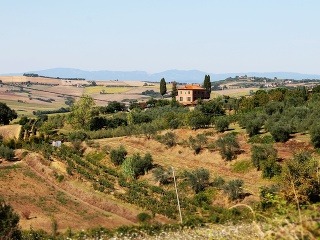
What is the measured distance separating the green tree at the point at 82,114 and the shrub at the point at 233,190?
1727 inches

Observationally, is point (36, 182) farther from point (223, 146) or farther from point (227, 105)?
point (227, 105)

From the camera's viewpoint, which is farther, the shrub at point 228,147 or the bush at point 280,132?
the bush at point 280,132

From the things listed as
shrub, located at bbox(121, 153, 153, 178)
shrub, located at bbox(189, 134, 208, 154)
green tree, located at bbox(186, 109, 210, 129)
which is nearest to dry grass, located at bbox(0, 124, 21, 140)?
green tree, located at bbox(186, 109, 210, 129)

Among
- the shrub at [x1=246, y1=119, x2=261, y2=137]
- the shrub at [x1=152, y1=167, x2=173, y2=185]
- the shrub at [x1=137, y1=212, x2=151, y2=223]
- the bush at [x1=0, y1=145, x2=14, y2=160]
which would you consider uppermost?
the shrub at [x1=246, y1=119, x2=261, y2=137]

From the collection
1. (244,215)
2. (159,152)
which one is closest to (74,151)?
(159,152)

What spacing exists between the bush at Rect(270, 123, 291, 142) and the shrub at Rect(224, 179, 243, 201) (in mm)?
13581

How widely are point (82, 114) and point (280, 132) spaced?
39.6 m

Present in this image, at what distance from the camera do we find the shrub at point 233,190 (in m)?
38.2

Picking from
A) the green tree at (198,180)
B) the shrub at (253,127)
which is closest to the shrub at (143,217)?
the green tree at (198,180)

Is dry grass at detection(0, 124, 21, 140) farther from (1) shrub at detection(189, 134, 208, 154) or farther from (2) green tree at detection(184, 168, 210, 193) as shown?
(2) green tree at detection(184, 168, 210, 193)

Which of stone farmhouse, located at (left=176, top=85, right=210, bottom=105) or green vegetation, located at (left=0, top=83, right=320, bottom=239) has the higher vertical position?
stone farmhouse, located at (left=176, top=85, right=210, bottom=105)

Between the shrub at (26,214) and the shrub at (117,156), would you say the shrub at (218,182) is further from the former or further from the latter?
the shrub at (26,214)

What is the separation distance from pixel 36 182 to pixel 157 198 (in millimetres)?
13450

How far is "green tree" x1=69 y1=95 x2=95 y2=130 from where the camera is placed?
260 ft
